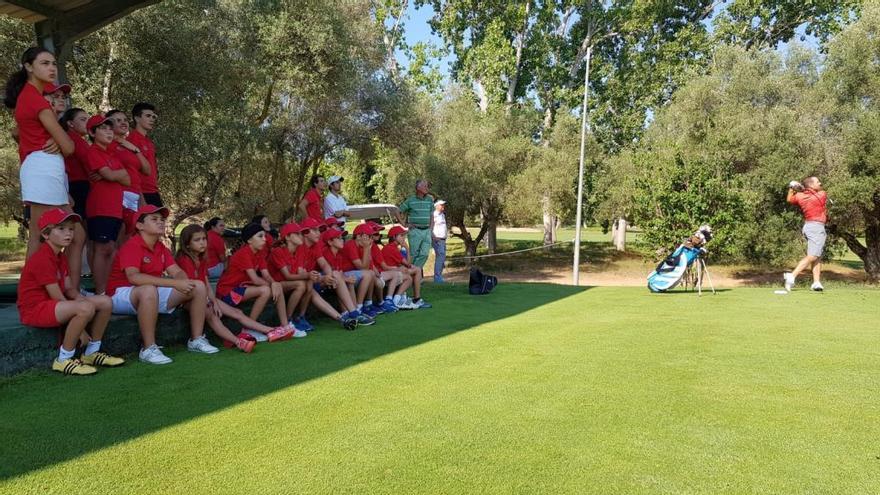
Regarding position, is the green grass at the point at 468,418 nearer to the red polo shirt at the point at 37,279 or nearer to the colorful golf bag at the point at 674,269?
the red polo shirt at the point at 37,279

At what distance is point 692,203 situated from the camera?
47.0 feet

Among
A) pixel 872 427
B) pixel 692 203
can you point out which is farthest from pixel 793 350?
pixel 692 203

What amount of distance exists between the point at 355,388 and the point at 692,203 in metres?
13.0

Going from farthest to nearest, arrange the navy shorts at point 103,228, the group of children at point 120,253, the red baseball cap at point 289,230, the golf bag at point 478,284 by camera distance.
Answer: the golf bag at point 478,284, the red baseball cap at point 289,230, the navy shorts at point 103,228, the group of children at point 120,253

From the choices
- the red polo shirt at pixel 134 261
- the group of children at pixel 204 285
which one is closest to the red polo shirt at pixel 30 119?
the group of children at pixel 204 285

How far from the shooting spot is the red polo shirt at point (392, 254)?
25.9 ft

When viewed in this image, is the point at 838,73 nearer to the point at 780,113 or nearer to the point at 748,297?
the point at 780,113

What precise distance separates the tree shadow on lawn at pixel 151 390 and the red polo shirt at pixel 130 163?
156 cm

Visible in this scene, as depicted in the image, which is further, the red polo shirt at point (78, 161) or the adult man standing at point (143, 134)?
the adult man standing at point (143, 134)

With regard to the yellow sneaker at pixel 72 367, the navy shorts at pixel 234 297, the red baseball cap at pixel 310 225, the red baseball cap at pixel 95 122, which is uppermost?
the red baseball cap at pixel 95 122

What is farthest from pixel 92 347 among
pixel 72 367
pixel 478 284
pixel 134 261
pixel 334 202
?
pixel 478 284

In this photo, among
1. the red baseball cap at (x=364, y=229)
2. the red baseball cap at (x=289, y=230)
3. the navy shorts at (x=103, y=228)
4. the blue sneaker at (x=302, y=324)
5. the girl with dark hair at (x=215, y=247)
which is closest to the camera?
the navy shorts at (x=103, y=228)

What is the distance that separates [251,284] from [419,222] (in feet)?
14.9

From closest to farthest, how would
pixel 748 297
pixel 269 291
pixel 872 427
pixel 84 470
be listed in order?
pixel 84 470 → pixel 872 427 → pixel 269 291 → pixel 748 297
